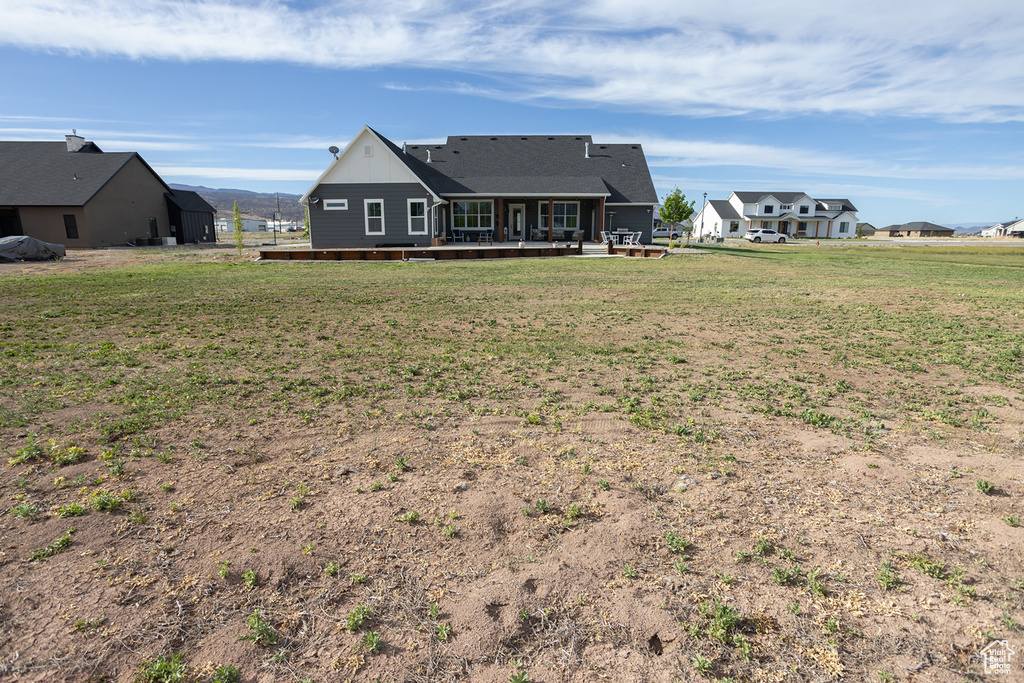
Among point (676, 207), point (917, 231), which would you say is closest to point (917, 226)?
point (917, 231)

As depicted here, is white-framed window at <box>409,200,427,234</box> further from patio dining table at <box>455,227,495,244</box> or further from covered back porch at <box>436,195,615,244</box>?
patio dining table at <box>455,227,495,244</box>

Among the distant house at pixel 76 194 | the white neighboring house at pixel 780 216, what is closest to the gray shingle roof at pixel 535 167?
the distant house at pixel 76 194

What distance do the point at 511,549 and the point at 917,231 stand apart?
124m

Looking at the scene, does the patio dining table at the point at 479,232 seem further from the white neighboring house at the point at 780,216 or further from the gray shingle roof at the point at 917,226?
the gray shingle roof at the point at 917,226

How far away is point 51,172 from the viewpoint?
3628cm

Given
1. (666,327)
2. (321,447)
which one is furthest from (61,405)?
(666,327)

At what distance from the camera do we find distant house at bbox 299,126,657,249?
28.6 metres

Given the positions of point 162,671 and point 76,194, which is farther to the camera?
point 76,194

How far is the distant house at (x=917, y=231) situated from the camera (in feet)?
321

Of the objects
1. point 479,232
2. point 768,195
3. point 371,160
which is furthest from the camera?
point 768,195

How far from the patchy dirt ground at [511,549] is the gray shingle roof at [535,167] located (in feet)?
93.2

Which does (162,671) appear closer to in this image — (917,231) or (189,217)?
(189,217)

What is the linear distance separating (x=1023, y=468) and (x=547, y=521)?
13.0 feet

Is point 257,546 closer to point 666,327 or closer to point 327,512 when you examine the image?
point 327,512
